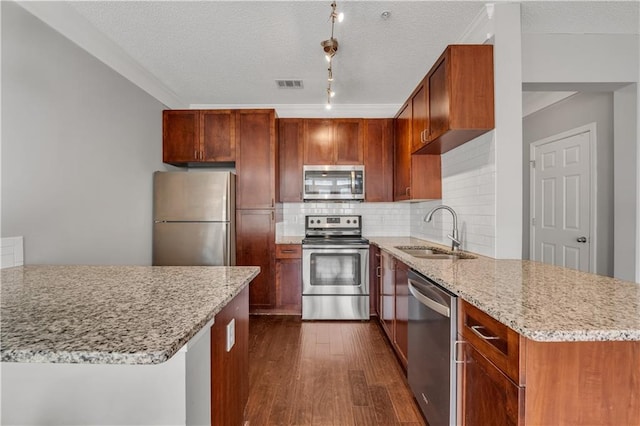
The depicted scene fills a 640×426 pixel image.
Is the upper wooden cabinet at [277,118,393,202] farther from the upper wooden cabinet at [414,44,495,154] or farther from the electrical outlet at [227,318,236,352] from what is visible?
the electrical outlet at [227,318,236,352]

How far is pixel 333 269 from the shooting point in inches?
132

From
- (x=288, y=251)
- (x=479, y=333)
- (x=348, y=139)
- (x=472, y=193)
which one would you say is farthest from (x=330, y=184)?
(x=479, y=333)

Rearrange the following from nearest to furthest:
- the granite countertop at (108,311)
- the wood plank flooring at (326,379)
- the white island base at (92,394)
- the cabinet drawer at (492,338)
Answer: the granite countertop at (108,311), the white island base at (92,394), the cabinet drawer at (492,338), the wood plank flooring at (326,379)

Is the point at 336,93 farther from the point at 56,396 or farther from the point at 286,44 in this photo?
the point at 56,396

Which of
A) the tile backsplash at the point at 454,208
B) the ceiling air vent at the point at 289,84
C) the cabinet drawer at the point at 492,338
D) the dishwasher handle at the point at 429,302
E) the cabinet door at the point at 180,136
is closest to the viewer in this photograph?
the cabinet drawer at the point at 492,338

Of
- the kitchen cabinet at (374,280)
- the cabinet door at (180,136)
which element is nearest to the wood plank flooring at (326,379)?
the kitchen cabinet at (374,280)

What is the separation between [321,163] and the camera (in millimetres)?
3697

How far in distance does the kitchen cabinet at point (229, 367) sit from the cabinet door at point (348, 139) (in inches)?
99.8

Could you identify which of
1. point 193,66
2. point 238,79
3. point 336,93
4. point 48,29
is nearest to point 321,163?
point 336,93

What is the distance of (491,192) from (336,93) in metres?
2.09

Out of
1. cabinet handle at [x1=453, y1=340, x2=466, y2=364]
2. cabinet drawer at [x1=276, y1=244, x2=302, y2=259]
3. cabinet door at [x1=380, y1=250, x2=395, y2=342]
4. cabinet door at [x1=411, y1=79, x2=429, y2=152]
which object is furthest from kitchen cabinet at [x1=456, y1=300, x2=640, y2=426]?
cabinet drawer at [x1=276, y1=244, x2=302, y2=259]

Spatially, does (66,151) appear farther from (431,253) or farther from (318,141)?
(431,253)

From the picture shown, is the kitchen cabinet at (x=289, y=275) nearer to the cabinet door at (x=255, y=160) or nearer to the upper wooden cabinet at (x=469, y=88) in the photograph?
the cabinet door at (x=255, y=160)

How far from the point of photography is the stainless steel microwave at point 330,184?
3.66 m
